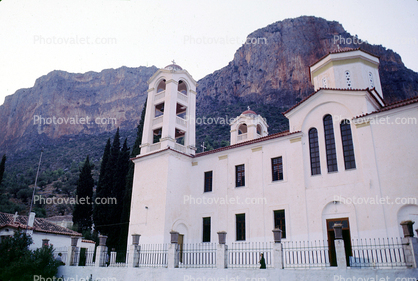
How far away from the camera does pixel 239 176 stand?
2066 cm

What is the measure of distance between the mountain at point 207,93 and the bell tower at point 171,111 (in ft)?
86.6

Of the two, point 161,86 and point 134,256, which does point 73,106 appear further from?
point 134,256

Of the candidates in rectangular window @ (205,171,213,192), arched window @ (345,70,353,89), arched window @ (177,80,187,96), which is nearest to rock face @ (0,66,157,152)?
arched window @ (177,80,187,96)

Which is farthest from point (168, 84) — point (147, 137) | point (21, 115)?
point (21, 115)

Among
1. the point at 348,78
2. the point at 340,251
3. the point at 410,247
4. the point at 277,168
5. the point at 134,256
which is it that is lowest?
the point at 134,256

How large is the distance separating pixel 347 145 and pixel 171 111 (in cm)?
1176

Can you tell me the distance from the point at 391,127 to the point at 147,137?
50.6ft

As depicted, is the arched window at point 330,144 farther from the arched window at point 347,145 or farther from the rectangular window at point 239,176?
the rectangular window at point 239,176

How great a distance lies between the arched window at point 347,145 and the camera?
1671cm

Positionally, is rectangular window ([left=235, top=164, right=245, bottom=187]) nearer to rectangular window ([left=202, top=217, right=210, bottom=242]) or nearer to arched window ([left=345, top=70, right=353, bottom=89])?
rectangular window ([left=202, top=217, right=210, bottom=242])

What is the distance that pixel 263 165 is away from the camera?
775 inches

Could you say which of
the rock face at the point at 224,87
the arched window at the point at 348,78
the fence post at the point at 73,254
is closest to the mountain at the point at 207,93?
the rock face at the point at 224,87

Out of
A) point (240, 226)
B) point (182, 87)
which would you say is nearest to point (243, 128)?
point (182, 87)

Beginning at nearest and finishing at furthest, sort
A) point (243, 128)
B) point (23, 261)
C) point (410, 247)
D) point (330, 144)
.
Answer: point (410, 247), point (23, 261), point (330, 144), point (243, 128)
